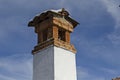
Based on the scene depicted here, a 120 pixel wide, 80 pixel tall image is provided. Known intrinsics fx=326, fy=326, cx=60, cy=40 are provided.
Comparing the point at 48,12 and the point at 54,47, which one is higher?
the point at 48,12

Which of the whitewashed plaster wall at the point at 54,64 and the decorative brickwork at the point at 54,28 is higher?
the decorative brickwork at the point at 54,28

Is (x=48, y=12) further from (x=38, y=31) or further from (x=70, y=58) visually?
(x=70, y=58)

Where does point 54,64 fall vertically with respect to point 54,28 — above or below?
below

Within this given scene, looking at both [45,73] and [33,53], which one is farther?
[33,53]

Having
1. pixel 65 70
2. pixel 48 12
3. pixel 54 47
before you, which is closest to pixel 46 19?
pixel 48 12

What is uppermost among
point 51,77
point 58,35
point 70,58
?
point 58,35

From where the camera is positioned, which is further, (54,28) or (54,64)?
(54,28)

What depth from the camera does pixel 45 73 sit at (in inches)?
592

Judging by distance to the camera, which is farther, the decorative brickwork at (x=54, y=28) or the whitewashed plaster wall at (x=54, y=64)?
the decorative brickwork at (x=54, y=28)

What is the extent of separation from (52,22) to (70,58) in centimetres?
196

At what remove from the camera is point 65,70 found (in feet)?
50.1

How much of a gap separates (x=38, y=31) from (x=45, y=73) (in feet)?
8.65

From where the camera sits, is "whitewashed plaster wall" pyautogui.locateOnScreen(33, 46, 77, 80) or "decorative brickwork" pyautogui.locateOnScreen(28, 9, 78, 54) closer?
"whitewashed plaster wall" pyautogui.locateOnScreen(33, 46, 77, 80)

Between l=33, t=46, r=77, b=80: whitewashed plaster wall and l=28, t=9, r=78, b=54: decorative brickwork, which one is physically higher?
l=28, t=9, r=78, b=54: decorative brickwork
